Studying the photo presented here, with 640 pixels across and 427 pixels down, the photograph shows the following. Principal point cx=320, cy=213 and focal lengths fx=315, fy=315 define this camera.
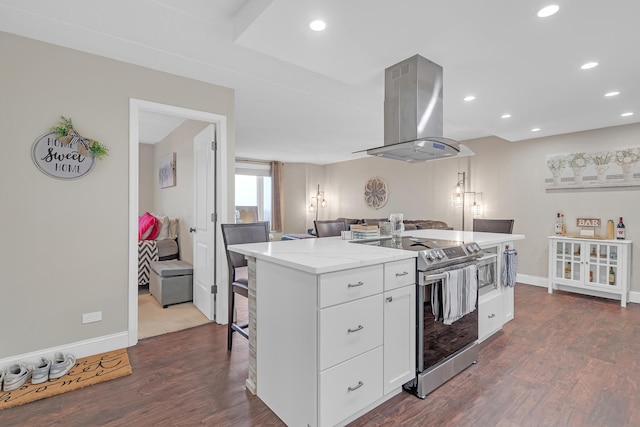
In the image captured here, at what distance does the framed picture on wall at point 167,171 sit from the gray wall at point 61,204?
231 cm

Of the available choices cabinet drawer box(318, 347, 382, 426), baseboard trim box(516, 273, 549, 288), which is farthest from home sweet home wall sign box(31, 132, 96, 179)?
baseboard trim box(516, 273, 549, 288)

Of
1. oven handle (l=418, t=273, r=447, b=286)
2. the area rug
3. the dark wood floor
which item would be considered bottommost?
the dark wood floor

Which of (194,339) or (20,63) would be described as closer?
(20,63)

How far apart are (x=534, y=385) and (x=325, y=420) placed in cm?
157

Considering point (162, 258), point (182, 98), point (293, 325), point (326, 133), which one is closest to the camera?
point (293, 325)

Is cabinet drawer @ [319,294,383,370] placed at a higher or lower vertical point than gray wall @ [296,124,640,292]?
lower

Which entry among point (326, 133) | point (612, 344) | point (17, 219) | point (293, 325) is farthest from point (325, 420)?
point (326, 133)

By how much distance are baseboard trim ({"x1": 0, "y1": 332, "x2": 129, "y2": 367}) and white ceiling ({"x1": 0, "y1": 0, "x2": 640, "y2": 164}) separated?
7.59 feet

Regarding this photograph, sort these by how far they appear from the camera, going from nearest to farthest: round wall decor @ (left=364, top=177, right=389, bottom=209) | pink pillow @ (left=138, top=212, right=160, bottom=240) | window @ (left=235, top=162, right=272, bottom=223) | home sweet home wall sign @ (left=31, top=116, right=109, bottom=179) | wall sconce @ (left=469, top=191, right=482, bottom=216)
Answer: home sweet home wall sign @ (left=31, top=116, right=109, bottom=179) → pink pillow @ (left=138, top=212, right=160, bottom=240) → wall sconce @ (left=469, top=191, right=482, bottom=216) → round wall decor @ (left=364, top=177, right=389, bottom=209) → window @ (left=235, top=162, right=272, bottom=223)

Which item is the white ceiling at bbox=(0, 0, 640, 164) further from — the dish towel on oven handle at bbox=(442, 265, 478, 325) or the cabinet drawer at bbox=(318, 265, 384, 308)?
the dish towel on oven handle at bbox=(442, 265, 478, 325)

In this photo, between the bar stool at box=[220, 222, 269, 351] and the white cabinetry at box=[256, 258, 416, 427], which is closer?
the white cabinetry at box=[256, 258, 416, 427]

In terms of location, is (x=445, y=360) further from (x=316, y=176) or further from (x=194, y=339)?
(x=316, y=176)

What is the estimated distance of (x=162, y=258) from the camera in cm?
456

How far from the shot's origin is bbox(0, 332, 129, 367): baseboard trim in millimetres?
2270
